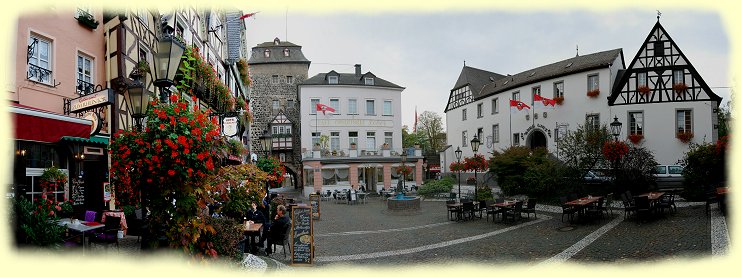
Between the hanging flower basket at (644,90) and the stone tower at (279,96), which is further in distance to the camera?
the stone tower at (279,96)

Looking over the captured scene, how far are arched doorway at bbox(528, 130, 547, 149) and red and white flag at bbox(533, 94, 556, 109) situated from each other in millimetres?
2180

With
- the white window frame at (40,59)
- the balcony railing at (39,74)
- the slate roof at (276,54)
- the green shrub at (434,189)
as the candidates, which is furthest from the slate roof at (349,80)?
the balcony railing at (39,74)

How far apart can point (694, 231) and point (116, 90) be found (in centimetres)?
1548

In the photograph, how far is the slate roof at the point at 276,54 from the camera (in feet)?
157

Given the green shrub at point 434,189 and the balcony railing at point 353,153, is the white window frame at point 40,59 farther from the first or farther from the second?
the balcony railing at point 353,153

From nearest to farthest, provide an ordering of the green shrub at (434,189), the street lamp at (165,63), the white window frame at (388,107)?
1. the street lamp at (165,63)
2. the green shrub at (434,189)
3. the white window frame at (388,107)

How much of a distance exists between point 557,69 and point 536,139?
5.88m

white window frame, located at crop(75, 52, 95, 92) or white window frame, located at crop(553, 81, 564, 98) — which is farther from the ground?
white window frame, located at crop(553, 81, 564, 98)

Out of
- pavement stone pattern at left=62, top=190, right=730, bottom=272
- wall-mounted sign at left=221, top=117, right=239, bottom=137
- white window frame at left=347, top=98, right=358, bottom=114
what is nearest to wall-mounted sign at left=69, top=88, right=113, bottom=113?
pavement stone pattern at left=62, top=190, right=730, bottom=272

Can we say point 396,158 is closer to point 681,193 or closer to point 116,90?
point 681,193

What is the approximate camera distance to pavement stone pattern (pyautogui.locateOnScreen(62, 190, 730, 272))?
9.80 meters

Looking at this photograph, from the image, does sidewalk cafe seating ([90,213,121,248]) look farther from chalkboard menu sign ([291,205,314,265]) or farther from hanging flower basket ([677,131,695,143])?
hanging flower basket ([677,131,695,143])

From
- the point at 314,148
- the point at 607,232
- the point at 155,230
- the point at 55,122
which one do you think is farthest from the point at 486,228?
the point at 314,148

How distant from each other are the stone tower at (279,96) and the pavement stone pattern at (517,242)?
28.2 m
